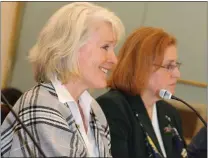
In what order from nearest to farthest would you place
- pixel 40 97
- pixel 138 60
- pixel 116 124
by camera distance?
pixel 40 97 → pixel 116 124 → pixel 138 60

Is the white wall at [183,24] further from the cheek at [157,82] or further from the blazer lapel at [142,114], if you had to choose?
the blazer lapel at [142,114]

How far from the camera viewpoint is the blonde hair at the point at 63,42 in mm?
1217

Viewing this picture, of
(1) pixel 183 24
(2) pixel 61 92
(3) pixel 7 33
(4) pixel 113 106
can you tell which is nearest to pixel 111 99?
(4) pixel 113 106

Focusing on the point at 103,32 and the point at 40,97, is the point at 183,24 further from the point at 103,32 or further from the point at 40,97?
the point at 40,97

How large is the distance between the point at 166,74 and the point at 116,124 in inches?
13.2

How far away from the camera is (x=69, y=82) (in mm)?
1267

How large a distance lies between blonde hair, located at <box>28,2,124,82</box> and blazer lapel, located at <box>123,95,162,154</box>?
0.44 metres

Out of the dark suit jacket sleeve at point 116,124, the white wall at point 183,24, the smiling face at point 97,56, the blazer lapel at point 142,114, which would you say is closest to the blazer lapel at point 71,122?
the smiling face at point 97,56

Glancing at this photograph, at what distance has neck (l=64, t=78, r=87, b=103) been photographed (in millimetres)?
1269

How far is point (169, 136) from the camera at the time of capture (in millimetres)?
1668

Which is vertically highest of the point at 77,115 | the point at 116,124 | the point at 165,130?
the point at 77,115

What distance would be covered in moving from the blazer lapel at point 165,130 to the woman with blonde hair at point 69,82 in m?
0.38

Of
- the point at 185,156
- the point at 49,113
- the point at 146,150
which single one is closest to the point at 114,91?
the point at 146,150

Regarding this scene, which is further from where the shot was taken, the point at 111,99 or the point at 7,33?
the point at 7,33
